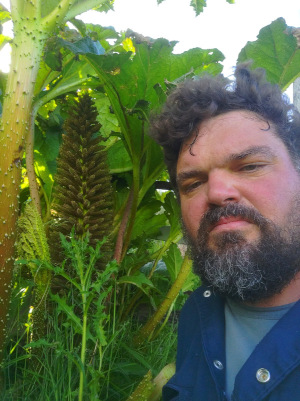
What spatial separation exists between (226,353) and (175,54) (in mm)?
953

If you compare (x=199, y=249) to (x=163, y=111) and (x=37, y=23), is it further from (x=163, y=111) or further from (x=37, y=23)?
(x=37, y=23)

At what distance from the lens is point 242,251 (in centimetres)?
109

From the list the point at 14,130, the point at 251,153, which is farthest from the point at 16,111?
the point at 251,153

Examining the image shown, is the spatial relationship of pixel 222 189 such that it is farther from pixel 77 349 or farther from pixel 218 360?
pixel 77 349

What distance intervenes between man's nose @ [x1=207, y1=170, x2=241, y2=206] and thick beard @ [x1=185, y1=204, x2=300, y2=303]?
0.06 feet

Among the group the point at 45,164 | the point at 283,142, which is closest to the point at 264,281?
the point at 283,142

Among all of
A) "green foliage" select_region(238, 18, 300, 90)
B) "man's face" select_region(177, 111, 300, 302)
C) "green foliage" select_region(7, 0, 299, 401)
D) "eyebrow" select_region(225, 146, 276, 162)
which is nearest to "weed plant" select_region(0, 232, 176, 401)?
"green foliage" select_region(7, 0, 299, 401)

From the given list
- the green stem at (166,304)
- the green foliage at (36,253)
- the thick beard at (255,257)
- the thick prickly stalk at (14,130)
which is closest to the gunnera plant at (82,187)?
the green foliage at (36,253)

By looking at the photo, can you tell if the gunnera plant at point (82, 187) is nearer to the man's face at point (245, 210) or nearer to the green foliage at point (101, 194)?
the green foliage at point (101, 194)

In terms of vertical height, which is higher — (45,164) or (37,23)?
(37,23)

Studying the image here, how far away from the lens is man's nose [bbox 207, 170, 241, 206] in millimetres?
1095

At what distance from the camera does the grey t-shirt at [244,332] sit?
3.49 ft

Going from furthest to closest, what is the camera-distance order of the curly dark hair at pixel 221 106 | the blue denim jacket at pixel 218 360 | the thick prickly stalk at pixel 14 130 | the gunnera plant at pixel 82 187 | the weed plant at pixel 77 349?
the gunnera plant at pixel 82 187
the curly dark hair at pixel 221 106
the thick prickly stalk at pixel 14 130
the weed plant at pixel 77 349
the blue denim jacket at pixel 218 360

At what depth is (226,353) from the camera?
3.64 feet
